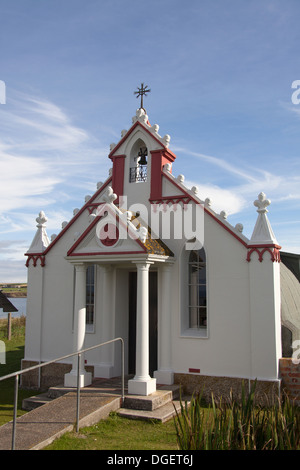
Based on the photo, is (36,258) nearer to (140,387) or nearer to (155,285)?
(155,285)

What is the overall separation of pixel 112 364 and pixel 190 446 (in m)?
6.12

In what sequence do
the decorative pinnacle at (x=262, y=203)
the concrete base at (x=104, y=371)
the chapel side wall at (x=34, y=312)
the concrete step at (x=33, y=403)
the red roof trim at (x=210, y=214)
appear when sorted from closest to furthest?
the concrete step at (x=33, y=403), the decorative pinnacle at (x=262, y=203), the red roof trim at (x=210, y=214), the concrete base at (x=104, y=371), the chapel side wall at (x=34, y=312)

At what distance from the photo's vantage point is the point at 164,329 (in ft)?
35.3

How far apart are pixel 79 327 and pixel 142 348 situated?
1792mm

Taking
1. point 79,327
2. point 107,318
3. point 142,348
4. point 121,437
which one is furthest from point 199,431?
point 107,318

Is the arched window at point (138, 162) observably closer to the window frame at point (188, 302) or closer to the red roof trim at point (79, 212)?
the red roof trim at point (79, 212)

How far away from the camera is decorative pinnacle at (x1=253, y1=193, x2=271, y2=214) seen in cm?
1009

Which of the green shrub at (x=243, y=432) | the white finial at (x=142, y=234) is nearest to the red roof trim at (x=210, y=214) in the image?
the white finial at (x=142, y=234)

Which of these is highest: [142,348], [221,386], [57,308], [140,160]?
[140,160]

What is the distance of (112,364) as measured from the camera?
1124 cm

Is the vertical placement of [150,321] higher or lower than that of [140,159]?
lower

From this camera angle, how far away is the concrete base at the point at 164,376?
10.5 metres

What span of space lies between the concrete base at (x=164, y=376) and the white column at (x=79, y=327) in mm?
1633

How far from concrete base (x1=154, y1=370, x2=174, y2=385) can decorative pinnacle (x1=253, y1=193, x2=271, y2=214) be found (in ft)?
14.7
